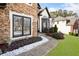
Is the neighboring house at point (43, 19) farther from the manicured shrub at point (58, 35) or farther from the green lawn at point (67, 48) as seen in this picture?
the green lawn at point (67, 48)

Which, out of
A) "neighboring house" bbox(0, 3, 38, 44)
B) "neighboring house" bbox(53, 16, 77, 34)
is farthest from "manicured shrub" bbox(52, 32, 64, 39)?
"neighboring house" bbox(0, 3, 38, 44)

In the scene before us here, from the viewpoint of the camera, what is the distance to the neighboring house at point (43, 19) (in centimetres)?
632

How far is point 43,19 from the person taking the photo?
21.4ft

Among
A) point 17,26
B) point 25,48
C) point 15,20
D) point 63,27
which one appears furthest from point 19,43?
point 63,27

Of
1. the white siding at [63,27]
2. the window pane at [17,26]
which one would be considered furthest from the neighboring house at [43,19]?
the window pane at [17,26]

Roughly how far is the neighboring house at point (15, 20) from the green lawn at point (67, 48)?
98 centimetres

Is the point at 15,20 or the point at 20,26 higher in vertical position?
the point at 15,20

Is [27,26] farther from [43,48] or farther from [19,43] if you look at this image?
[43,48]

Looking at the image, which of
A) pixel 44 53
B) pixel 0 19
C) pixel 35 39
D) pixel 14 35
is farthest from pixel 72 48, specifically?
pixel 0 19

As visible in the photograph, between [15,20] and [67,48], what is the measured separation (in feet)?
5.09

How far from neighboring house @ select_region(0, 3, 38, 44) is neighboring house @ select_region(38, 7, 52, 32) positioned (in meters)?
0.18

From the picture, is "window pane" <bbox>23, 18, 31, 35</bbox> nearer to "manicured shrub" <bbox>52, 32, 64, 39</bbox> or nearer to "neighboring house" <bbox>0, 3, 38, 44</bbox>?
"neighboring house" <bbox>0, 3, 38, 44</bbox>

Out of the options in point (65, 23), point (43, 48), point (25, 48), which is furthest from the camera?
point (65, 23)

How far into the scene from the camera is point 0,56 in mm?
5551
